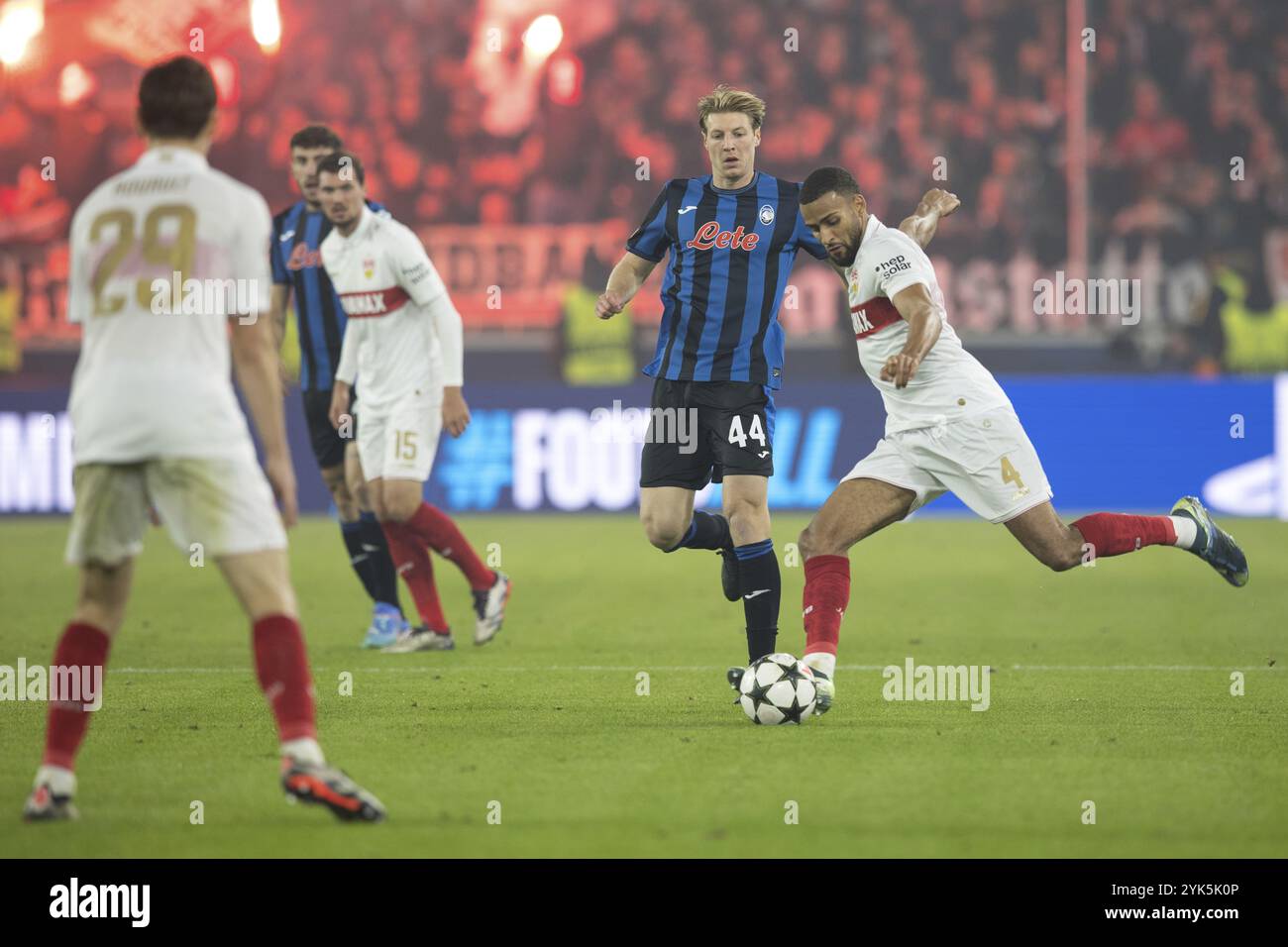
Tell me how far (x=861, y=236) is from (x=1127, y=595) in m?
5.06

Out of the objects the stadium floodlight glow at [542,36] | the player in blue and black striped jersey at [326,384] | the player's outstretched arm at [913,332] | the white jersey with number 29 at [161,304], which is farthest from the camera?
the stadium floodlight glow at [542,36]

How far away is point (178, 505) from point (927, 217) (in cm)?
358

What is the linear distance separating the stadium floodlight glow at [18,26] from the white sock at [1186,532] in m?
16.6

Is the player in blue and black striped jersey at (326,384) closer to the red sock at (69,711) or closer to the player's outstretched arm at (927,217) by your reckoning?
the player's outstretched arm at (927,217)

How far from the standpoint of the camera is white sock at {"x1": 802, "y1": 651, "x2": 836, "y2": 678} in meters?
6.19

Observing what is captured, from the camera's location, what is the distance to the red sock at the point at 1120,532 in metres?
6.70

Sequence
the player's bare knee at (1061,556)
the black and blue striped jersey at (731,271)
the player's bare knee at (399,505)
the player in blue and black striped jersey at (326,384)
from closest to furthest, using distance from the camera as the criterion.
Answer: the player's bare knee at (1061,556) → the black and blue striped jersey at (731,271) → the player's bare knee at (399,505) → the player in blue and black striped jersey at (326,384)

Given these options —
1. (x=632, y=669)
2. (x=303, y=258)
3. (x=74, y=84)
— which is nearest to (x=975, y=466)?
(x=632, y=669)

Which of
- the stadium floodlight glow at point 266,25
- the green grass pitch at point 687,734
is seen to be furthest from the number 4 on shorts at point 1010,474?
the stadium floodlight glow at point 266,25

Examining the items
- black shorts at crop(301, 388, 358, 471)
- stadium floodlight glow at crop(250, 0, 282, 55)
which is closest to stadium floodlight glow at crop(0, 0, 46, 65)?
stadium floodlight glow at crop(250, 0, 282, 55)

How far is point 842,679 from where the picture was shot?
288 inches

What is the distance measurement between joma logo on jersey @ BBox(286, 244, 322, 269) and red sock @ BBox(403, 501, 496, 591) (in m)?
1.36

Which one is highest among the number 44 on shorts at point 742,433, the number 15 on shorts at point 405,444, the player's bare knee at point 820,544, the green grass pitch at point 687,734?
the number 15 on shorts at point 405,444

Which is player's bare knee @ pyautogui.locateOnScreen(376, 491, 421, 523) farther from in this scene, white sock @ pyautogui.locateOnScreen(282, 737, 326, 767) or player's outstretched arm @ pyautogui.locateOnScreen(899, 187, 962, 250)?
white sock @ pyautogui.locateOnScreen(282, 737, 326, 767)
